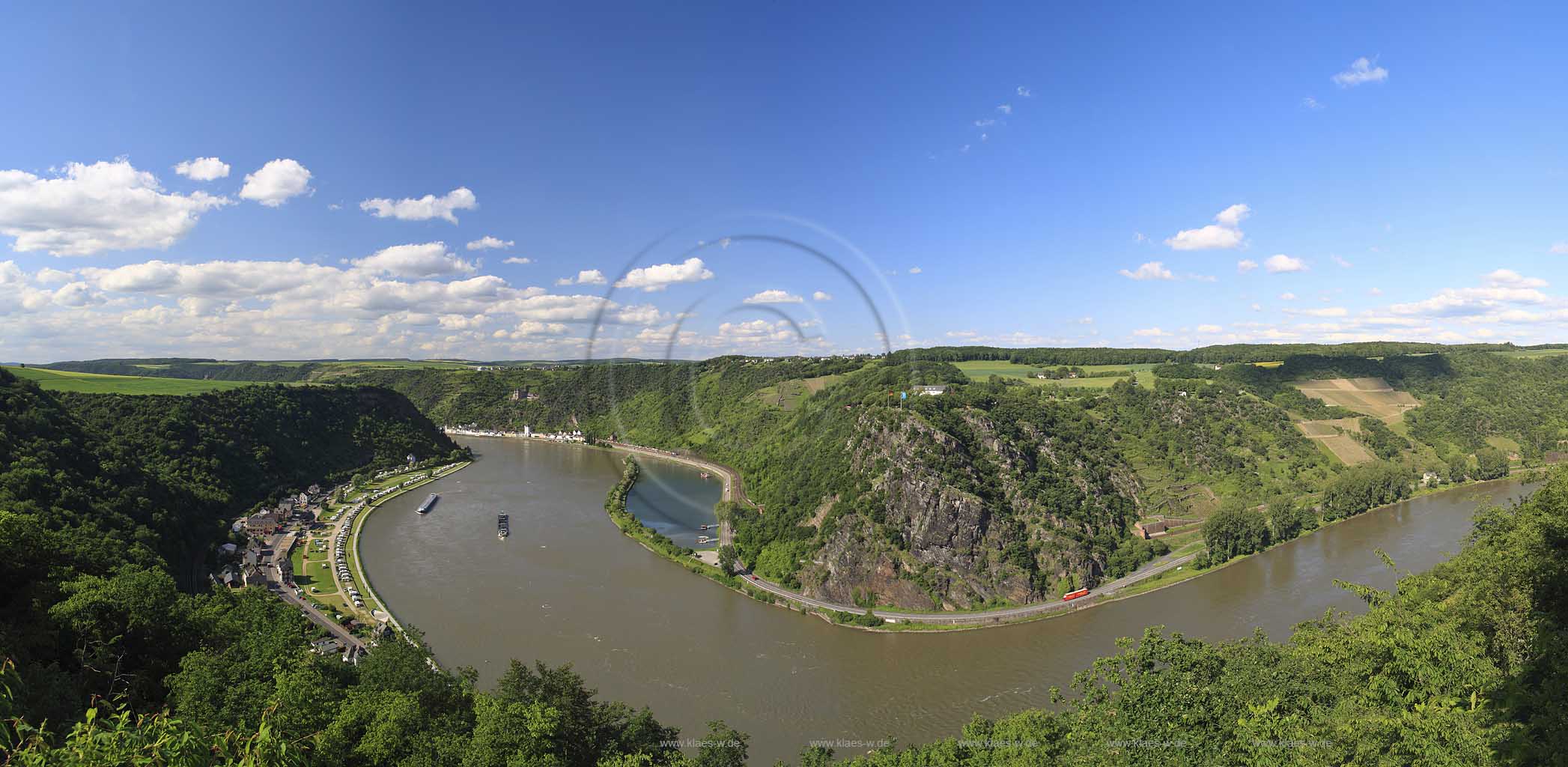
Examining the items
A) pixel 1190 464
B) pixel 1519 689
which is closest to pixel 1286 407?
pixel 1190 464

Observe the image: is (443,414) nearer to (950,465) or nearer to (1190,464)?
(950,465)

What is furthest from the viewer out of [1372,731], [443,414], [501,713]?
[443,414]

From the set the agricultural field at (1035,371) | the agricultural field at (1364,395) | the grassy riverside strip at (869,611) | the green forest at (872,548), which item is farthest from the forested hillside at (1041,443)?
the grassy riverside strip at (869,611)

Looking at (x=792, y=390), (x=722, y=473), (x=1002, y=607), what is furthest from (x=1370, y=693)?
(x=722, y=473)

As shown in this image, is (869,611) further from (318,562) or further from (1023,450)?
(318,562)

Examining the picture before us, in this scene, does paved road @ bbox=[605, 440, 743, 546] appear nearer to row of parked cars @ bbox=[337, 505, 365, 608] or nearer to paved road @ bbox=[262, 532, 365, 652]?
row of parked cars @ bbox=[337, 505, 365, 608]

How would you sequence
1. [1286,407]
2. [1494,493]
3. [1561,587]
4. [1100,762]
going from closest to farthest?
[1100,762]
[1561,587]
[1494,493]
[1286,407]

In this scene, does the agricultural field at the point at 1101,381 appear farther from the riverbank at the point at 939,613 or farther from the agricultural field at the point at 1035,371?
the riverbank at the point at 939,613
